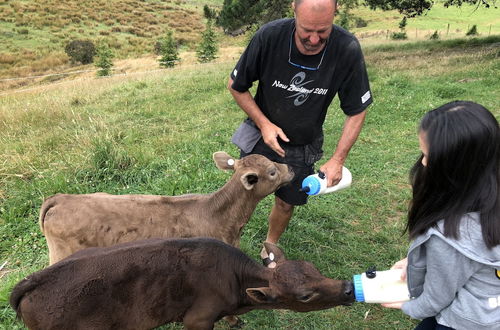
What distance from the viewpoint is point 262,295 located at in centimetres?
393

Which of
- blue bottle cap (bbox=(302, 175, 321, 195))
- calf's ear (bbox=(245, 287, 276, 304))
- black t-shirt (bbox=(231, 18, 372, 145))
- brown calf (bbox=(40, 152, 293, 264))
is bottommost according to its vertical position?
calf's ear (bbox=(245, 287, 276, 304))

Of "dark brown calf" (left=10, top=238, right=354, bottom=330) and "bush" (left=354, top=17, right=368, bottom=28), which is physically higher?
"dark brown calf" (left=10, top=238, right=354, bottom=330)

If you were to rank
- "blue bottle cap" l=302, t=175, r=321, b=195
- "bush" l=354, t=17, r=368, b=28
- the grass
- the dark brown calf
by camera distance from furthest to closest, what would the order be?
"bush" l=354, t=17, r=368, b=28 < the grass < "blue bottle cap" l=302, t=175, r=321, b=195 < the dark brown calf

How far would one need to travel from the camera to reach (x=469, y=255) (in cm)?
255

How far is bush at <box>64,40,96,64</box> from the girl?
4508cm

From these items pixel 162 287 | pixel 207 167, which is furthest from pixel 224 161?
pixel 207 167

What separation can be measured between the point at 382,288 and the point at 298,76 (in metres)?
2.39

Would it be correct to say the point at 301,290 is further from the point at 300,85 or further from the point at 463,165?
the point at 300,85

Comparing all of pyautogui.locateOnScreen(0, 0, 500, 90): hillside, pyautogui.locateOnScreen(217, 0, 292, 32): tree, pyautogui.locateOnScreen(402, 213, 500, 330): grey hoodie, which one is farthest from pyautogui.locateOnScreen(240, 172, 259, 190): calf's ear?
pyautogui.locateOnScreen(0, 0, 500, 90): hillside

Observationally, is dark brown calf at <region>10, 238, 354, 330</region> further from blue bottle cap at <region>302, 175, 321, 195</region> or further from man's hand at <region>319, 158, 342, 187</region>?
man's hand at <region>319, 158, 342, 187</region>

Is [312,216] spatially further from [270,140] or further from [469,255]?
[469,255]

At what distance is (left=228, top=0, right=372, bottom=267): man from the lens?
4496 millimetres

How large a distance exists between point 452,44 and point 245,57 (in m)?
22.9

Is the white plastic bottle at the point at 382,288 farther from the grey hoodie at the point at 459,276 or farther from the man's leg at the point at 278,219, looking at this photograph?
the man's leg at the point at 278,219
